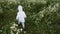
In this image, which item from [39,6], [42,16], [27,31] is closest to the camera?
[27,31]

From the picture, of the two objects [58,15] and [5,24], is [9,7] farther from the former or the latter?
[58,15]

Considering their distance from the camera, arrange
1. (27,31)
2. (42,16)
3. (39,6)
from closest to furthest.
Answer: (27,31)
(42,16)
(39,6)

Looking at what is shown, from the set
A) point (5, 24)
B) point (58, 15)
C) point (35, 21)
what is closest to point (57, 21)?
point (58, 15)

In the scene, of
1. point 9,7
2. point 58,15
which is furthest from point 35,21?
point 9,7

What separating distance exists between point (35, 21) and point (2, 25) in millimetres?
1118

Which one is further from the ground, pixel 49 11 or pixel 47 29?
pixel 49 11

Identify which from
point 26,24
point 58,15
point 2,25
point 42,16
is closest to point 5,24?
point 2,25

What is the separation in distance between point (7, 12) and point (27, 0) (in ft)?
3.64

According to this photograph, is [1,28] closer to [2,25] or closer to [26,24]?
[2,25]

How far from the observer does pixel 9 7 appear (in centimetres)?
890

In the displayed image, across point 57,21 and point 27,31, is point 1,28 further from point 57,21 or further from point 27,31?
point 57,21

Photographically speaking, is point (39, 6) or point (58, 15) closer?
point (58, 15)

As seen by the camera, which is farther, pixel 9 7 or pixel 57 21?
pixel 9 7

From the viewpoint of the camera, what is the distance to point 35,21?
26.1 feet
